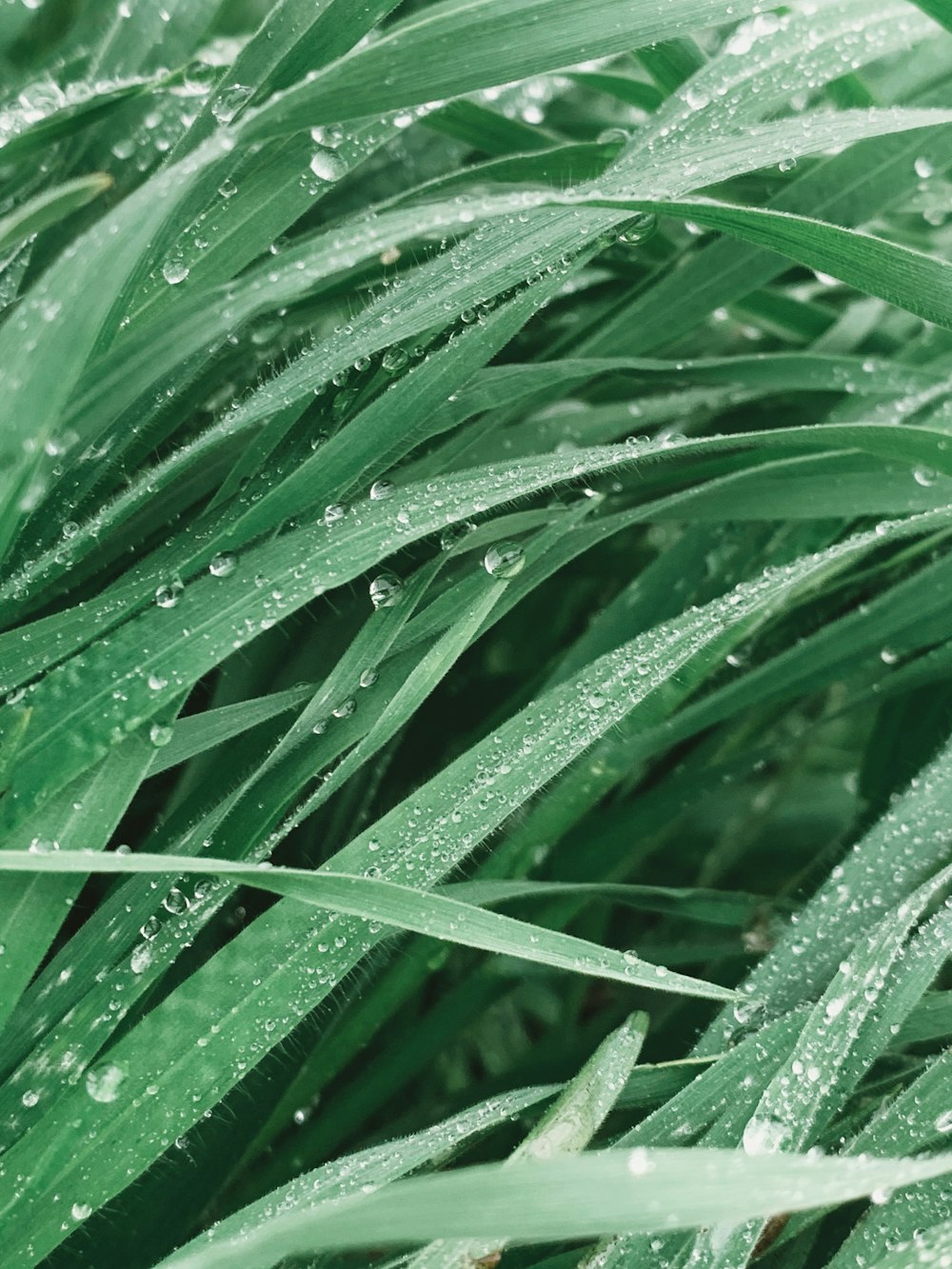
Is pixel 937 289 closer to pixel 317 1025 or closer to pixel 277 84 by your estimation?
pixel 277 84

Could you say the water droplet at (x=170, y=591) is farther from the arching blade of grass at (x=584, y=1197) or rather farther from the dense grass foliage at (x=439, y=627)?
the arching blade of grass at (x=584, y=1197)

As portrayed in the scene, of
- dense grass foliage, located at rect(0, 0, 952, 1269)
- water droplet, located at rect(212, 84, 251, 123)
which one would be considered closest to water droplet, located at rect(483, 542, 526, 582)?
dense grass foliage, located at rect(0, 0, 952, 1269)

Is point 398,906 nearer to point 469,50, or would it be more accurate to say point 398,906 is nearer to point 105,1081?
point 105,1081

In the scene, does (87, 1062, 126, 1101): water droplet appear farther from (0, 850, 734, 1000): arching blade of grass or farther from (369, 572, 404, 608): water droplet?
(369, 572, 404, 608): water droplet

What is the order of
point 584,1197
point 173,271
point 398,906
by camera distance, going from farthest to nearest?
point 173,271, point 398,906, point 584,1197

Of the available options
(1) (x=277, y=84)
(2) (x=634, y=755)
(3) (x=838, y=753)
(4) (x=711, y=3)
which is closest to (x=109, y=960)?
(2) (x=634, y=755)

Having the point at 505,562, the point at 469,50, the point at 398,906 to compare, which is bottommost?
the point at 398,906

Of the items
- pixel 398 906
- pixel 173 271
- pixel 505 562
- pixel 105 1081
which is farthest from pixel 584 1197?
pixel 173 271
